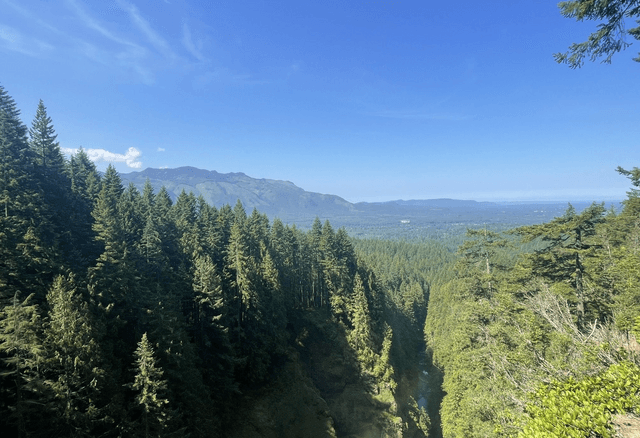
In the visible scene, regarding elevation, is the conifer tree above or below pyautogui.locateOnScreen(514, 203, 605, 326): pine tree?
below

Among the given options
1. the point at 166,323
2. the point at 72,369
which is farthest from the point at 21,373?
the point at 166,323

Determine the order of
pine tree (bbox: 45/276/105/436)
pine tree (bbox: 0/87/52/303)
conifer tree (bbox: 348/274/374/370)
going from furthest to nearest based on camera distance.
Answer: conifer tree (bbox: 348/274/374/370), pine tree (bbox: 0/87/52/303), pine tree (bbox: 45/276/105/436)

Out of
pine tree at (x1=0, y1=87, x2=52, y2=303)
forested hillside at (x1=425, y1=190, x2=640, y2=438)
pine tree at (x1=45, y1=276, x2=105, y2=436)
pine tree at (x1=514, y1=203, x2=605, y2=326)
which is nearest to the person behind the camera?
forested hillside at (x1=425, y1=190, x2=640, y2=438)

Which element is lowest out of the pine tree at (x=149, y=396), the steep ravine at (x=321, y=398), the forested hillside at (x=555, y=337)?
the steep ravine at (x=321, y=398)

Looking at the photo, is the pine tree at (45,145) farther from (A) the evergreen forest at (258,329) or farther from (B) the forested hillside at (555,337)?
(B) the forested hillside at (555,337)

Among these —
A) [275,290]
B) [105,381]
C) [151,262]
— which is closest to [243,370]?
[275,290]

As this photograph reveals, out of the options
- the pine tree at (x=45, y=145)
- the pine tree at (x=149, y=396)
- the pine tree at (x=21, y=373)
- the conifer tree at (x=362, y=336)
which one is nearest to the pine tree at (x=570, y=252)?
the conifer tree at (x=362, y=336)

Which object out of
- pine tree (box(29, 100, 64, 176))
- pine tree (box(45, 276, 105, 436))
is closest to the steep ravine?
pine tree (box(45, 276, 105, 436))

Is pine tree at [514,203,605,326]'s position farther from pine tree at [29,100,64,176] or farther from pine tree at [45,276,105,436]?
pine tree at [29,100,64,176]

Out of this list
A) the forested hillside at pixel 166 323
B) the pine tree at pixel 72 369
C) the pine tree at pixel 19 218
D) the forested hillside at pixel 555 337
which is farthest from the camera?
the pine tree at pixel 19 218
